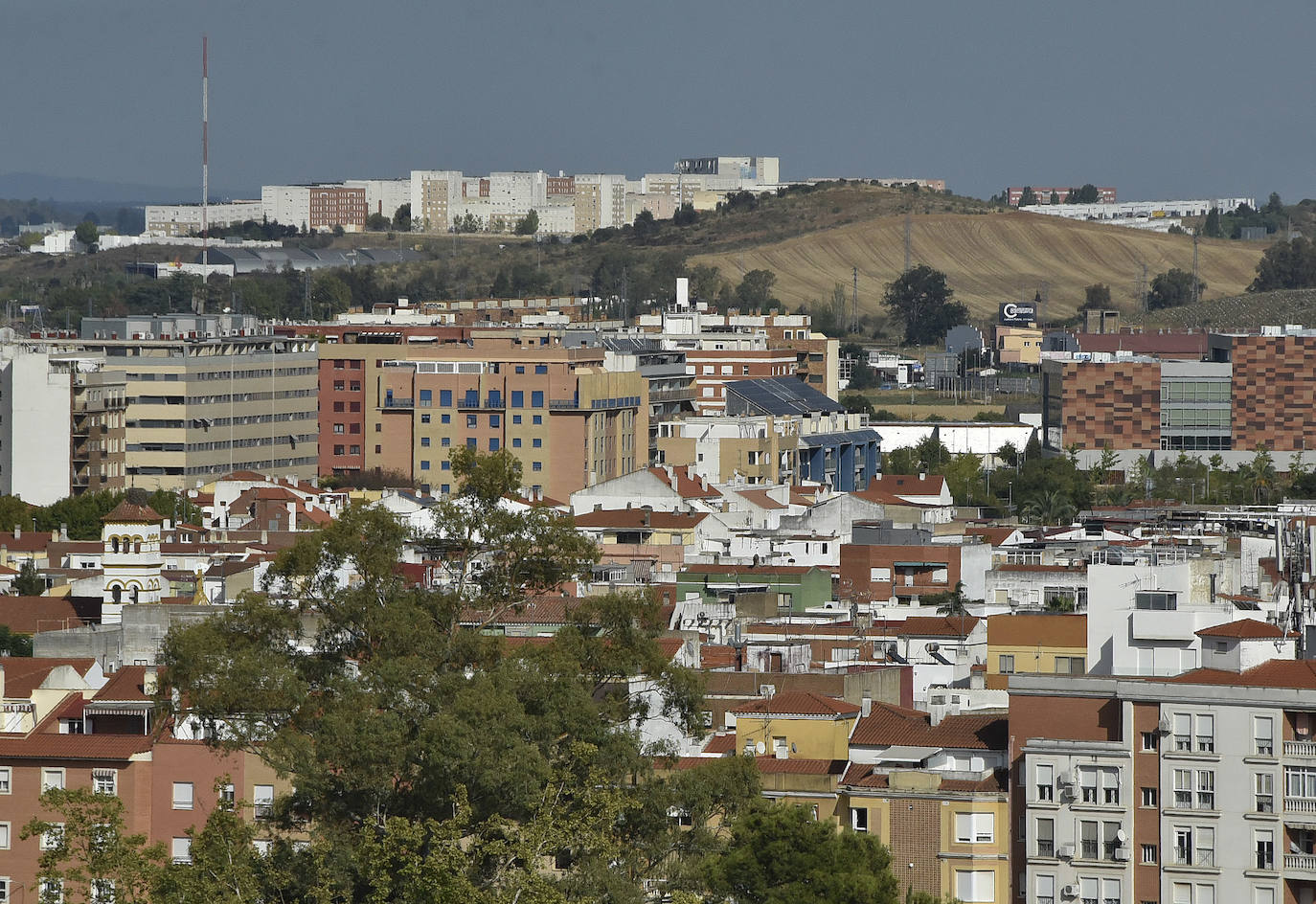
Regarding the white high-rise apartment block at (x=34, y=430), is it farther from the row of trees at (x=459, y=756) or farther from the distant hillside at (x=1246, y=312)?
the distant hillside at (x=1246, y=312)

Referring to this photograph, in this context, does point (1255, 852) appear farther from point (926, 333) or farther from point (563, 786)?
point (926, 333)

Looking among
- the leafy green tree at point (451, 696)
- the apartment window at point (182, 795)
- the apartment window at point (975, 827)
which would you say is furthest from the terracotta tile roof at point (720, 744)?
the apartment window at point (182, 795)

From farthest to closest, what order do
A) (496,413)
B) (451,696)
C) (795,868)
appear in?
(496,413)
(451,696)
(795,868)

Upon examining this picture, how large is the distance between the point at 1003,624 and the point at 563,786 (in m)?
16.2

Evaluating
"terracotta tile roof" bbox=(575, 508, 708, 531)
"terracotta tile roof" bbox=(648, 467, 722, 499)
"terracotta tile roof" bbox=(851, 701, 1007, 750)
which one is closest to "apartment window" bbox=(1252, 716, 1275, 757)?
"terracotta tile roof" bbox=(851, 701, 1007, 750)

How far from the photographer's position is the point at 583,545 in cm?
3431

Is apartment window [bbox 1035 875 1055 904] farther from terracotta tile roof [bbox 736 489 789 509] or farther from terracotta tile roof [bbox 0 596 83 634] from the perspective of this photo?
terracotta tile roof [bbox 736 489 789 509]

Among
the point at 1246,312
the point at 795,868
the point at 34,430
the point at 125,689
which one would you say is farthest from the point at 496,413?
the point at 1246,312

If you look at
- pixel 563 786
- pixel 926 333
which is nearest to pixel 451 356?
pixel 563 786

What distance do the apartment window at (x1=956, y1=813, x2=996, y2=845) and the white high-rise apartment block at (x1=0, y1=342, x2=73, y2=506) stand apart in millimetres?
66738

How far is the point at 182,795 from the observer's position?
35594mm

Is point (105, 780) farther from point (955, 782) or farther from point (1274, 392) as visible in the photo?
point (1274, 392)

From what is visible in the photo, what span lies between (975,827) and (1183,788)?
2399 millimetres

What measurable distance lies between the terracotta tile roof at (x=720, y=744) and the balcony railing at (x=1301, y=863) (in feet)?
22.9
